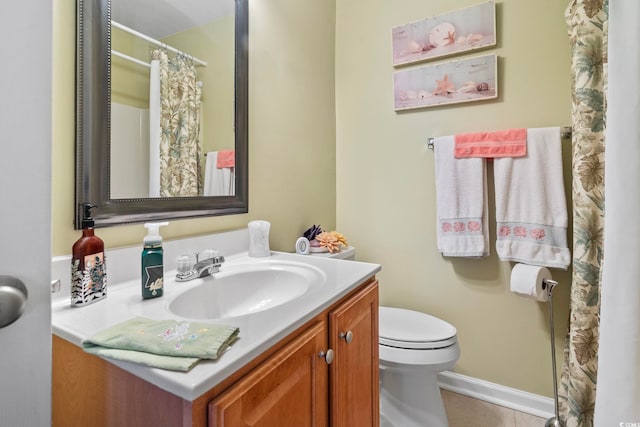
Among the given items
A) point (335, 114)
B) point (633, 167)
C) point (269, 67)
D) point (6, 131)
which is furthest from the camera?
point (335, 114)

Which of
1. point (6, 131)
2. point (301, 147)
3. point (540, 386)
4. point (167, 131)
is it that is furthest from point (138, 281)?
point (540, 386)

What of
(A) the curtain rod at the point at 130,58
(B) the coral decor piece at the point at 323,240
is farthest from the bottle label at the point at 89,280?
(B) the coral decor piece at the point at 323,240

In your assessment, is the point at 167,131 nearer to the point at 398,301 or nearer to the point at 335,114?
the point at 335,114

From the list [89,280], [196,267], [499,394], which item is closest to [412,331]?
[499,394]

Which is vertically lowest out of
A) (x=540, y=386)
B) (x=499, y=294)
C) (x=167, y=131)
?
(x=540, y=386)

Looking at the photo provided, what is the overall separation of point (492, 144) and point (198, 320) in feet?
4.92

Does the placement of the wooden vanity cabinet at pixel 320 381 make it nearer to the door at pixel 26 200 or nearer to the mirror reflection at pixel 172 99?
the door at pixel 26 200

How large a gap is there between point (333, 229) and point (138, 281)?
1.28m

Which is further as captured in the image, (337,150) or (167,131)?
(337,150)

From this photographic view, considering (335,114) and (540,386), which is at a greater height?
(335,114)

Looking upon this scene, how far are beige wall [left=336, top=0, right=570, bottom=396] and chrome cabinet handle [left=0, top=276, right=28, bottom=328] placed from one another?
167cm

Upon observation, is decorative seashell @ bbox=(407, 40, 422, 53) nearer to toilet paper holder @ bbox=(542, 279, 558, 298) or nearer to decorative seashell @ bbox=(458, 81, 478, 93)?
decorative seashell @ bbox=(458, 81, 478, 93)

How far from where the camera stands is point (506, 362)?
156cm

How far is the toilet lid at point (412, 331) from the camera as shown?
1.26m
